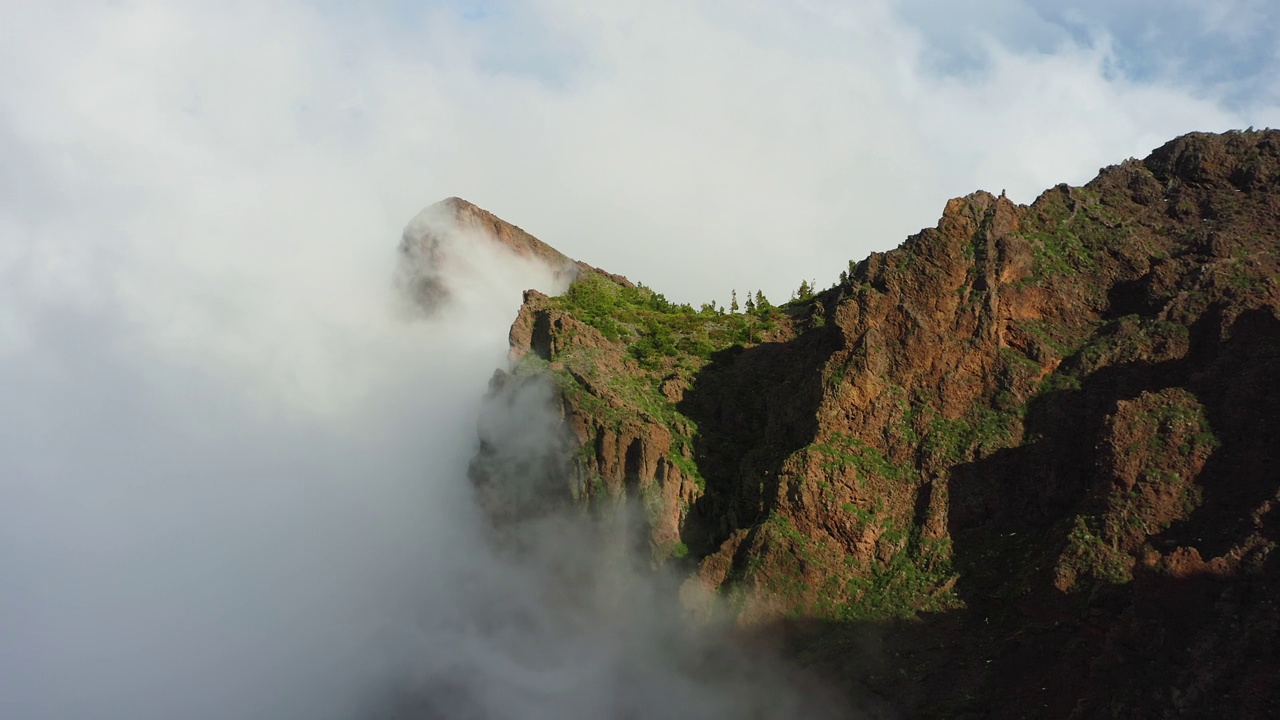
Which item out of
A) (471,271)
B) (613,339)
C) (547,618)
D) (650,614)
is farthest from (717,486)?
(471,271)

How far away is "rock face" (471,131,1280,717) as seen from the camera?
148 feet

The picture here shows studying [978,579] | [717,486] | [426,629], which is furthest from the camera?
[426,629]

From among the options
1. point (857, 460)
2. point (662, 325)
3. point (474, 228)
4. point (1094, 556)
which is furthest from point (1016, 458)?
point (474, 228)

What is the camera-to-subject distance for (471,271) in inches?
5271

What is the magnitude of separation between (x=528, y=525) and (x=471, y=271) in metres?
64.1

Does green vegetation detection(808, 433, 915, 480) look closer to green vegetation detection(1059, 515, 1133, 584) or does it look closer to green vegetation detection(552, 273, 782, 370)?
green vegetation detection(1059, 515, 1133, 584)

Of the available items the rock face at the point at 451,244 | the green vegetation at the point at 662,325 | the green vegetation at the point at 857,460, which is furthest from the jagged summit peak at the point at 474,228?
the green vegetation at the point at 857,460

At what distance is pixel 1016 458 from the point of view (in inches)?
2282

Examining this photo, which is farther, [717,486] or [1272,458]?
[717,486]

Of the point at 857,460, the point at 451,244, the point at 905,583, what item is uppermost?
the point at 451,244

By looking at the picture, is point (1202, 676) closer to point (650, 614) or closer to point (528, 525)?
point (650, 614)

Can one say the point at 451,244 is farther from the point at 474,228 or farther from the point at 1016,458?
the point at 1016,458

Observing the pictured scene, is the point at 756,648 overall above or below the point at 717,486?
below

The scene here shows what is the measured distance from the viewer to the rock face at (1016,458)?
45156 millimetres
